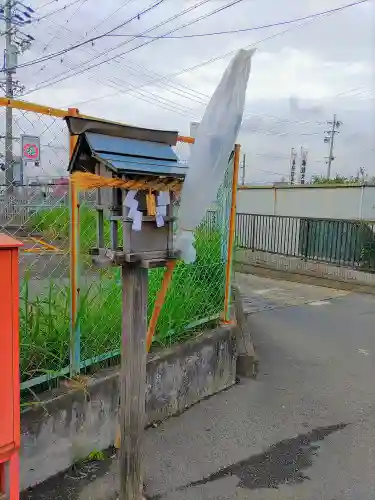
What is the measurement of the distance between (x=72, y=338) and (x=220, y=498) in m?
1.30

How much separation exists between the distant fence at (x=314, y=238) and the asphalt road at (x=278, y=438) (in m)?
4.53

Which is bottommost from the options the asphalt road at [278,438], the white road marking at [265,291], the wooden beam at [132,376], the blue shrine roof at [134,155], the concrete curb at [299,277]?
the asphalt road at [278,438]

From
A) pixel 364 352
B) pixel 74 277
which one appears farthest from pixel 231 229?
pixel 364 352

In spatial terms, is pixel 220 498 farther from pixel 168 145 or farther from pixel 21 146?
pixel 21 146

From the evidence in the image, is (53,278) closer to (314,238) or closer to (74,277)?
(74,277)

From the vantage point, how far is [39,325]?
2.79 m

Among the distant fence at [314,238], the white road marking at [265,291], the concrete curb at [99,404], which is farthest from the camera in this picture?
the distant fence at [314,238]

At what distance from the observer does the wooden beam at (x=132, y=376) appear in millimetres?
2059

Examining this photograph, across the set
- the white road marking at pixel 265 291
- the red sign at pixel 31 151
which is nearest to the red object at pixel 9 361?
the red sign at pixel 31 151

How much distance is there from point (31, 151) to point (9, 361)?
3.86 feet

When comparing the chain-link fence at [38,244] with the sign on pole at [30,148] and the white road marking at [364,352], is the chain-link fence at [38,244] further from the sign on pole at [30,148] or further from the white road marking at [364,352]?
the white road marking at [364,352]

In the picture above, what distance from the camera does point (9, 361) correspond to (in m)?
1.90

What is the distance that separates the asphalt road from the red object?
0.71 meters

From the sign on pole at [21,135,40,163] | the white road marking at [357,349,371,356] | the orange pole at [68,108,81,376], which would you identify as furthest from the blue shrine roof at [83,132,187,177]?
the white road marking at [357,349,371,356]
